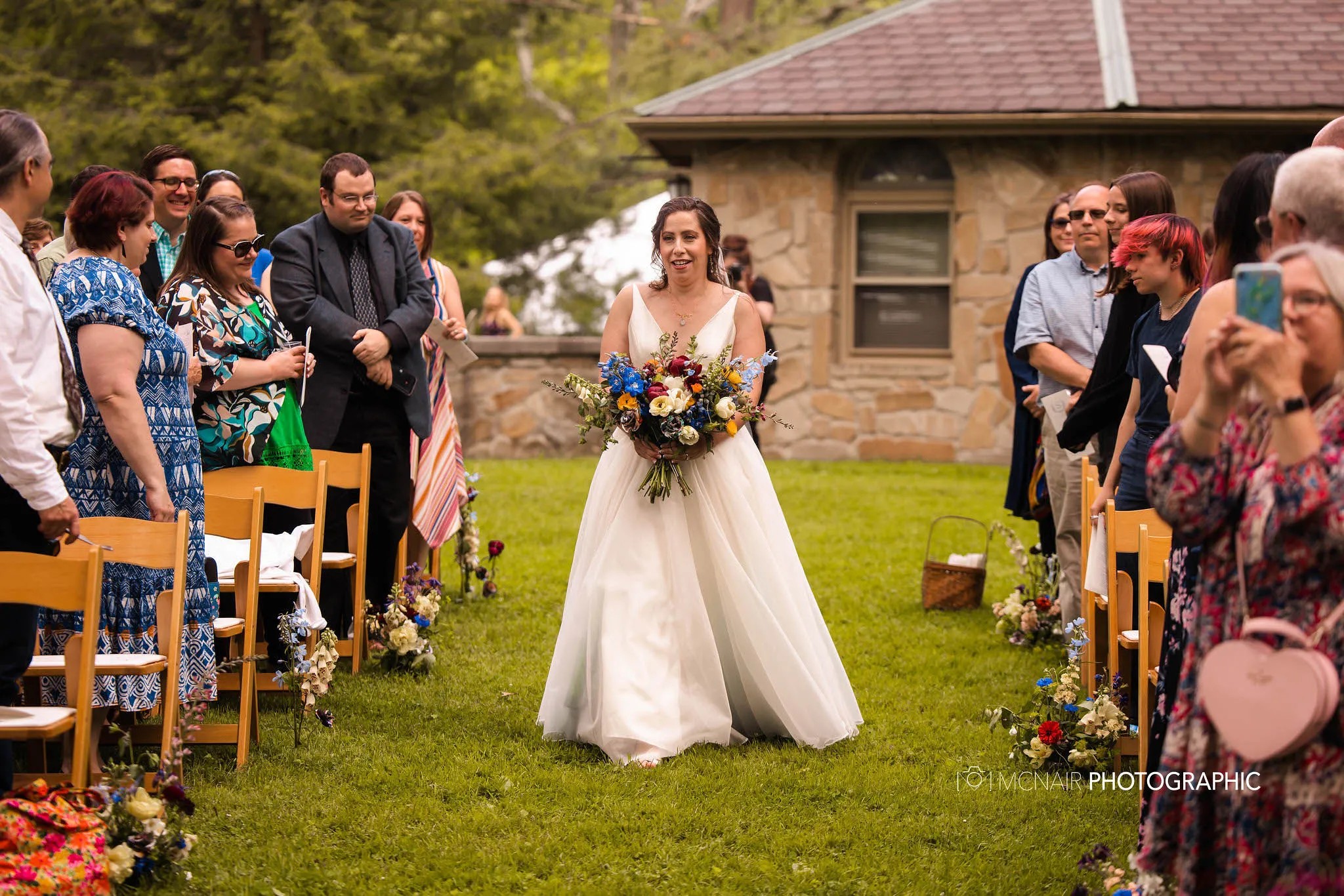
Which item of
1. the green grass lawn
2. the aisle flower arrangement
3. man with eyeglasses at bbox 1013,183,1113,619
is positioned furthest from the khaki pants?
the aisle flower arrangement

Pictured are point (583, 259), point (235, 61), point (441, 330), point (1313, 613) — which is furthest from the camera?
point (583, 259)

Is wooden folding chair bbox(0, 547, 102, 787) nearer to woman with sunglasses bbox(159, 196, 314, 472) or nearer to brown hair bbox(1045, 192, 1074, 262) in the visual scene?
woman with sunglasses bbox(159, 196, 314, 472)

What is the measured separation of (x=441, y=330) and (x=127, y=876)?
454 cm

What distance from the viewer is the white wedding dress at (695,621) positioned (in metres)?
5.78

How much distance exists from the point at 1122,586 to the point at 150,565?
3.46m

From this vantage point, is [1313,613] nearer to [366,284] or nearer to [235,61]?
[366,284]

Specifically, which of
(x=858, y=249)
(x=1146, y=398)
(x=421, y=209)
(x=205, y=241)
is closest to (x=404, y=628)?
(x=205, y=241)

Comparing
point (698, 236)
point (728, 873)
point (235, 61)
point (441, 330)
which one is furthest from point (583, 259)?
point (728, 873)

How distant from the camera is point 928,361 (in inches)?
624

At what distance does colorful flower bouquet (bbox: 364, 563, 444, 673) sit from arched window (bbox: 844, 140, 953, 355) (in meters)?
9.38

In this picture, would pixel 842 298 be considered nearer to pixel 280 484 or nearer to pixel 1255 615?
pixel 280 484

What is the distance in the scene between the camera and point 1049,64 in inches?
615

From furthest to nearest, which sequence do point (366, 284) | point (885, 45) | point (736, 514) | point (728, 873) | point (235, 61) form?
point (235, 61) → point (885, 45) → point (366, 284) → point (736, 514) → point (728, 873)

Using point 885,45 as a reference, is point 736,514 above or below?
below
